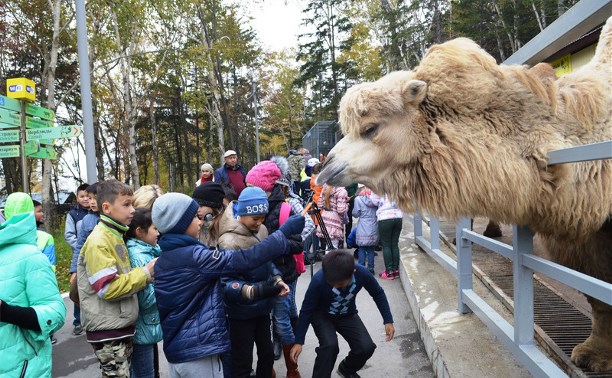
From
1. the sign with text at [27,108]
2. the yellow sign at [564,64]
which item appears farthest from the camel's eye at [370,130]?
the sign with text at [27,108]

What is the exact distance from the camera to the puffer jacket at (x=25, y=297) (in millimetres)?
2389

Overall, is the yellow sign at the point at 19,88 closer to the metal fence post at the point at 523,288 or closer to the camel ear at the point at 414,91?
the camel ear at the point at 414,91

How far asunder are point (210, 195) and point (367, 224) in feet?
11.4

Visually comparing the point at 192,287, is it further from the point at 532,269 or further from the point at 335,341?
the point at 532,269

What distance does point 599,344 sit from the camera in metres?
2.77

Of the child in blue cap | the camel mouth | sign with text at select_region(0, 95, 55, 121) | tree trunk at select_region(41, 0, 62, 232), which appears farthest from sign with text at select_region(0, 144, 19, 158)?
the camel mouth

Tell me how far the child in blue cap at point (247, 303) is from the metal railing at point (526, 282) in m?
1.65

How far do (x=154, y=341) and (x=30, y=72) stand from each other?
83.0 ft

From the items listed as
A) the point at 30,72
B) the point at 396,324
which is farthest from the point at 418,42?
the point at 396,324

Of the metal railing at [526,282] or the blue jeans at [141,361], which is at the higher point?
the metal railing at [526,282]

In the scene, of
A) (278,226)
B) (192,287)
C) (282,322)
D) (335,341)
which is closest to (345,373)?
(335,341)

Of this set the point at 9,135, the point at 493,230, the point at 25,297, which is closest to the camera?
the point at 25,297

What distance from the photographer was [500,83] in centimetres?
210

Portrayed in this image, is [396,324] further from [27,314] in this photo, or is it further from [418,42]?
[418,42]
